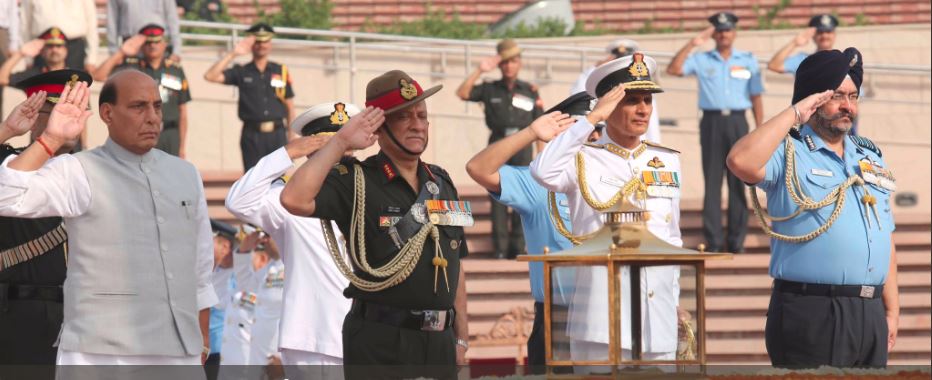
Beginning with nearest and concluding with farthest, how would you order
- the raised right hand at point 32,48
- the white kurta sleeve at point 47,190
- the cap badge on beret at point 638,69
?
the white kurta sleeve at point 47,190
the cap badge on beret at point 638,69
the raised right hand at point 32,48

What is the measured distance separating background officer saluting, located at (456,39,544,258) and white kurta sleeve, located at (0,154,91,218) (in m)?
8.62

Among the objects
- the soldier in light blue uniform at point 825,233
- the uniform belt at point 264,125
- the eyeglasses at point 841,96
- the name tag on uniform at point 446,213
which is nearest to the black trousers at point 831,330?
the soldier in light blue uniform at point 825,233

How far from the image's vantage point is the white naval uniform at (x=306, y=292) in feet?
25.6

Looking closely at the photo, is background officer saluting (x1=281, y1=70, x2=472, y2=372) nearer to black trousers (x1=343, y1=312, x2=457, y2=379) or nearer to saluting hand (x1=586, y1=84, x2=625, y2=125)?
black trousers (x1=343, y1=312, x2=457, y2=379)

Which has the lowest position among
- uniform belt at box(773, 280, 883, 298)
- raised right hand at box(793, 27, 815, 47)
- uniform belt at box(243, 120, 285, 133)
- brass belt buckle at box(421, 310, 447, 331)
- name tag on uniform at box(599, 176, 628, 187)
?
uniform belt at box(243, 120, 285, 133)

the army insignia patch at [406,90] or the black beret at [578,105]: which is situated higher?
the army insignia patch at [406,90]

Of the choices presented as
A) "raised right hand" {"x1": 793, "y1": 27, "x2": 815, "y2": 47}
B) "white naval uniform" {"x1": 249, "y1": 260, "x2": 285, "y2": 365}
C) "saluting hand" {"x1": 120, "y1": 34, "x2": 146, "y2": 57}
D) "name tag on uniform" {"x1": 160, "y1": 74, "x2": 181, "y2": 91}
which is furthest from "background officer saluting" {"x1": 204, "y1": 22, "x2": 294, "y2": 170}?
"raised right hand" {"x1": 793, "y1": 27, "x2": 815, "y2": 47}

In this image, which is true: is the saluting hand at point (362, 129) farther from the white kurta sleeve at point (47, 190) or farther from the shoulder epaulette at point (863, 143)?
the shoulder epaulette at point (863, 143)

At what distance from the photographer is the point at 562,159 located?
7.09 m

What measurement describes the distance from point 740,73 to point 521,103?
2.04m

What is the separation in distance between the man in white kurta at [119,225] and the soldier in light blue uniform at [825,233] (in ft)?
7.85

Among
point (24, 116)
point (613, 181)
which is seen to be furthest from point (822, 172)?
point (24, 116)

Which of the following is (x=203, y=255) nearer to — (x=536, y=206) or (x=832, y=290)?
(x=536, y=206)

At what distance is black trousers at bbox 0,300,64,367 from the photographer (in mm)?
7395
